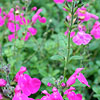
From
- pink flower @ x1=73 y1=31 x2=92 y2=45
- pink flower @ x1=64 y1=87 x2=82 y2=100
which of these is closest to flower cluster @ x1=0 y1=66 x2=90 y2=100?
pink flower @ x1=64 y1=87 x2=82 y2=100

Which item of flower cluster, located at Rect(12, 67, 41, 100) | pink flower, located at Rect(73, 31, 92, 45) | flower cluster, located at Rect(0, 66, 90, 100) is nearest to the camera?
flower cluster, located at Rect(0, 66, 90, 100)

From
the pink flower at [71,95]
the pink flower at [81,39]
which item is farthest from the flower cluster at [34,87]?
the pink flower at [81,39]

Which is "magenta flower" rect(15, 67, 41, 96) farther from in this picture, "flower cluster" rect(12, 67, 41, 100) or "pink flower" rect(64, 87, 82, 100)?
"pink flower" rect(64, 87, 82, 100)

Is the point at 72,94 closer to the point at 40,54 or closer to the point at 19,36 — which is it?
the point at 40,54

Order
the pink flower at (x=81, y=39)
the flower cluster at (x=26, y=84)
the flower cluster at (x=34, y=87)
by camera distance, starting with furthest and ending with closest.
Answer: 1. the pink flower at (x=81, y=39)
2. the flower cluster at (x=26, y=84)
3. the flower cluster at (x=34, y=87)

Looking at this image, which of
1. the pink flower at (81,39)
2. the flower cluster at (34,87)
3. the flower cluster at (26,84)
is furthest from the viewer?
the pink flower at (81,39)

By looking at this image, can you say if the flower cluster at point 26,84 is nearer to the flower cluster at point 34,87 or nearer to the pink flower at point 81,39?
the flower cluster at point 34,87

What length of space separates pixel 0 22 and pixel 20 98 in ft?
4.51

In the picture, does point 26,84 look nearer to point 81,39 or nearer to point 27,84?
point 27,84

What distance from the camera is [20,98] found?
4.11ft

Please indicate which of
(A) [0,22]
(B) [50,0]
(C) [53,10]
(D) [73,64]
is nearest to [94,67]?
(D) [73,64]

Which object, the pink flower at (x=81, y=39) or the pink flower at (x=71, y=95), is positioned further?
the pink flower at (x=81, y=39)

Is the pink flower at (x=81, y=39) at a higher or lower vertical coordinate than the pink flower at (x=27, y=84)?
higher

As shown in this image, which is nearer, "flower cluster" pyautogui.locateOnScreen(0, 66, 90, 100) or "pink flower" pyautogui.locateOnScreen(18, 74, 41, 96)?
"flower cluster" pyautogui.locateOnScreen(0, 66, 90, 100)
